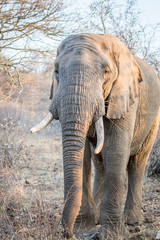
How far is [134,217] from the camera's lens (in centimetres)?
474

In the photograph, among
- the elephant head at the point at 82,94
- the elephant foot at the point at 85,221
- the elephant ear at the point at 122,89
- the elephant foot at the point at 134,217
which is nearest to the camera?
the elephant head at the point at 82,94

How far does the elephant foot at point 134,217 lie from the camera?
186 inches

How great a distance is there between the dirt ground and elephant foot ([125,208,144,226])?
112 mm

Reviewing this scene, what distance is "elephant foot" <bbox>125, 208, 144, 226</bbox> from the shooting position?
4723 millimetres

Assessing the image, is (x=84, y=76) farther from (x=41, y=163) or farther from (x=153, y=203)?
(x=41, y=163)

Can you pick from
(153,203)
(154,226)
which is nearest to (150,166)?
(153,203)

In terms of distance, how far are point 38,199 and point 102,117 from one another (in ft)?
4.44

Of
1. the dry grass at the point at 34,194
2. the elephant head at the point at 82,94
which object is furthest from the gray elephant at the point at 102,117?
the dry grass at the point at 34,194

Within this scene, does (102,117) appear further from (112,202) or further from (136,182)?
(136,182)

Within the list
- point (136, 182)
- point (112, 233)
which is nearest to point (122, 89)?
point (112, 233)

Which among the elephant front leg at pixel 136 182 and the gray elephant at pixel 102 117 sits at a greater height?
the gray elephant at pixel 102 117

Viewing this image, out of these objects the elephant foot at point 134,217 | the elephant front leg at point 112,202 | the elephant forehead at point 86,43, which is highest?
the elephant forehead at point 86,43

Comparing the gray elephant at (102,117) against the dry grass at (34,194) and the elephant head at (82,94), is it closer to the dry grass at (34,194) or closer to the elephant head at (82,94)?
the elephant head at (82,94)

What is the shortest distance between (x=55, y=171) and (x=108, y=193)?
4.04 m
